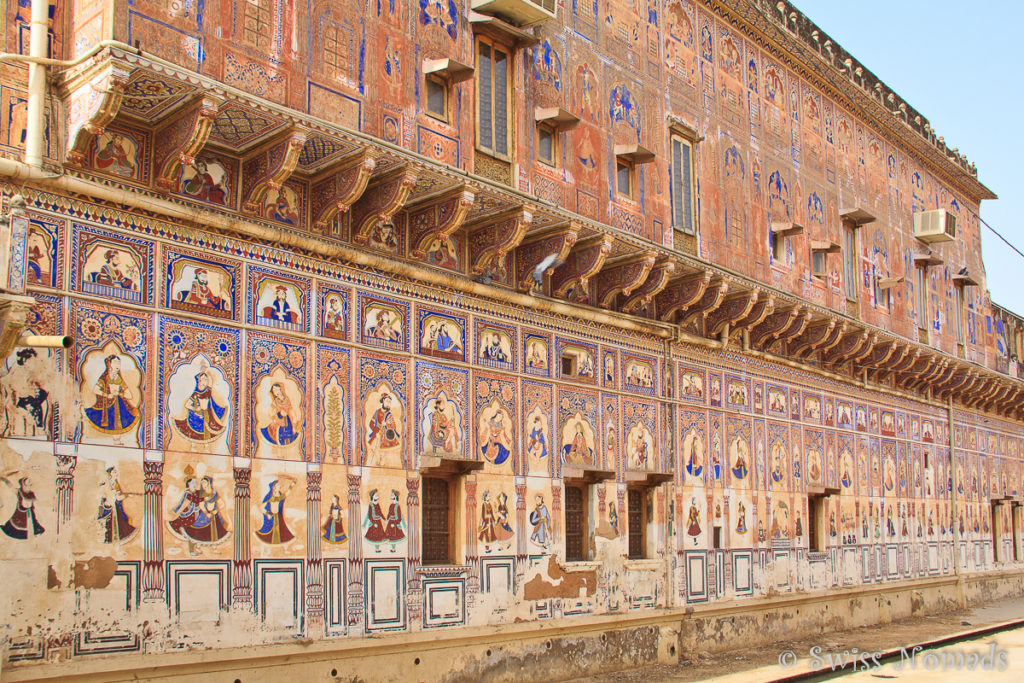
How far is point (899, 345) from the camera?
21.0 meters

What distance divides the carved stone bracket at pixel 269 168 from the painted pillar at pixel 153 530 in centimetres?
250

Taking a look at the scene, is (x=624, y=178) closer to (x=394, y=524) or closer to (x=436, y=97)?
(x=436, y=97)

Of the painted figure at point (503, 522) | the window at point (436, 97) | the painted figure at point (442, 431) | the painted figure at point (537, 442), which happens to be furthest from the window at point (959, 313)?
the window at point (436, 97)

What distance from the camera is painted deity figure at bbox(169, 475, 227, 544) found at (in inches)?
337

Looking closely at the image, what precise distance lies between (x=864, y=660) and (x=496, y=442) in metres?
6.76

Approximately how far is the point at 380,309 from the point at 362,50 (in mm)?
2593

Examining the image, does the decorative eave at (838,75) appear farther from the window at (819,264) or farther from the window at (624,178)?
the window at (624,178)

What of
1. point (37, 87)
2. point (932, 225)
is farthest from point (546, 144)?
point (932, 225)

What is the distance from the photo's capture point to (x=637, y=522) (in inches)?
558

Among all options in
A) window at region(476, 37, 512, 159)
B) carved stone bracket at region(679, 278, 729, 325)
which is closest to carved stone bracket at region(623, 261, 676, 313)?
carved stone bracket at region(679, 278, 729, 325)

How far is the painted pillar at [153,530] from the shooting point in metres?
8.25

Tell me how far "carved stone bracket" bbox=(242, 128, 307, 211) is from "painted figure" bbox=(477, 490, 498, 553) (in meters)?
4.19

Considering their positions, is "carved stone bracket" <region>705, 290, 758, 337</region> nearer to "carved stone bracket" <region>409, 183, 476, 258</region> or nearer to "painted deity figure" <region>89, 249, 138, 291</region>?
A: "carved stone bracket" <region>409, 183, 476, 258</region>

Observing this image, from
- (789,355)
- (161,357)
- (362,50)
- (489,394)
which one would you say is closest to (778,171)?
(789,355)
